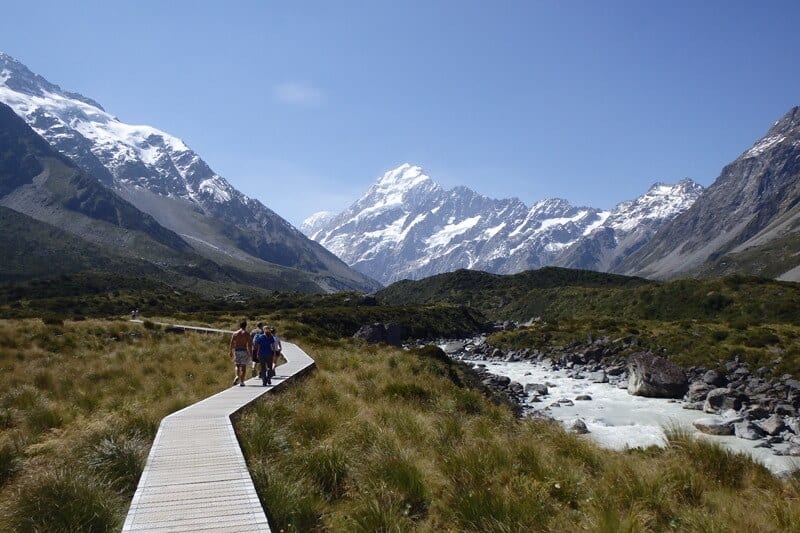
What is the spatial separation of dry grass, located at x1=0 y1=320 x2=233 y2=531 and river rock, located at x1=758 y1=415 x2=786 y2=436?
19.7m

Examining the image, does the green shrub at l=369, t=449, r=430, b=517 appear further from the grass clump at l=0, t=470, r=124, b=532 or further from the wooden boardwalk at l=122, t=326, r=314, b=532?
the grass clump at l=0, t=470, r=124, b=532

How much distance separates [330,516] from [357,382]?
987 centimetres

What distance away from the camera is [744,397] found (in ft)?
79.5

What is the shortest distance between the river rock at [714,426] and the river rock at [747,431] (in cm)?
20

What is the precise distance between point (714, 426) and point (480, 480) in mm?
16599

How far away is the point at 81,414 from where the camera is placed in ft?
36.8

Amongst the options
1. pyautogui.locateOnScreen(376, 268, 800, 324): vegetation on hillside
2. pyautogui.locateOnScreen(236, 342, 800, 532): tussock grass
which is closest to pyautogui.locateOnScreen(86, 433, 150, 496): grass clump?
pyautogui.locateOnScreen(236, 342, 800, 532): tussock grass

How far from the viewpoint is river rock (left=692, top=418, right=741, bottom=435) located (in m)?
18.7

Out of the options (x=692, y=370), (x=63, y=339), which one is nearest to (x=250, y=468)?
(x=63, y=339)

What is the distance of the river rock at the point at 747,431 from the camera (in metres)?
18.3

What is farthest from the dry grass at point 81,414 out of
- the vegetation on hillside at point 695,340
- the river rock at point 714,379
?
the vegetation on hillside at point 695,340

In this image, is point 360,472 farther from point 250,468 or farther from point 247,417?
point 247,417

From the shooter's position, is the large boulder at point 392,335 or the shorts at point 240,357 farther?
the large boulder at point 392,335

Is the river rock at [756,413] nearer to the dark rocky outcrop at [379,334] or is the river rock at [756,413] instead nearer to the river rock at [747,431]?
the river rock at [747,431]
